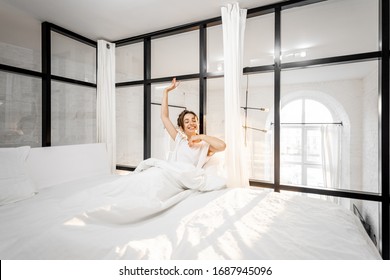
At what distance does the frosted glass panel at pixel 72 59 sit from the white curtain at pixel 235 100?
1.99 m

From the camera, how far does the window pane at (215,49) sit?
246 cm

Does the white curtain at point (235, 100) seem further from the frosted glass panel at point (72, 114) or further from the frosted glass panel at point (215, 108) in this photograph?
the frosted glass panel at point (72, 114)

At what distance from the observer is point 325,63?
1.95 meters

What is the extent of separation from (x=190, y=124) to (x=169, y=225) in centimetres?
142

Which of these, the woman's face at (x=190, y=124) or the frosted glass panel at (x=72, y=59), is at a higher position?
the frosted glass panel at (x=72, y=59)

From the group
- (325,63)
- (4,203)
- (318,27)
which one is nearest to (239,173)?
(325,63)

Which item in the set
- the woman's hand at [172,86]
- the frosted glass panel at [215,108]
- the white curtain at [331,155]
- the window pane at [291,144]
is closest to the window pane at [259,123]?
the window pane at [291,144]

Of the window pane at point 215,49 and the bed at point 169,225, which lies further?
the window pane at point 215,49

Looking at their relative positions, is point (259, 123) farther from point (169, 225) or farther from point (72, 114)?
point (72, 114)

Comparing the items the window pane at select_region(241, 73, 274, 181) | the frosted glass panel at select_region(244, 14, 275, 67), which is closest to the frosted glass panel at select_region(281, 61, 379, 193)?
the window pane at select_region(241, 73, 274, 181)

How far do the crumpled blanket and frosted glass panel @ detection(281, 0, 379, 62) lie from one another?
1.48 meters

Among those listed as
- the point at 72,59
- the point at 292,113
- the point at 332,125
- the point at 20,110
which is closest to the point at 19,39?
the point at 72,59

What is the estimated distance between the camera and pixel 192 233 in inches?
40.4
